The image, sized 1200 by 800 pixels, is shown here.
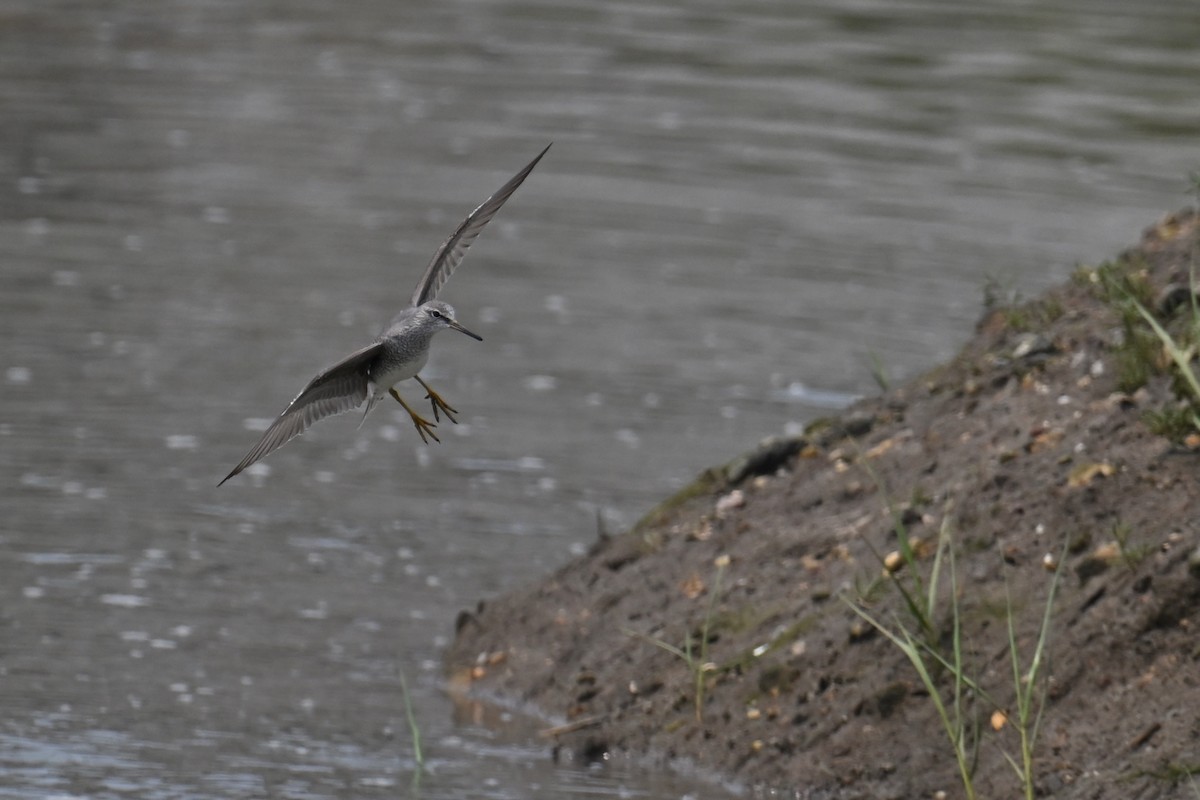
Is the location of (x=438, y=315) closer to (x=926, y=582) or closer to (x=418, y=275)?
(x=926, y=582)

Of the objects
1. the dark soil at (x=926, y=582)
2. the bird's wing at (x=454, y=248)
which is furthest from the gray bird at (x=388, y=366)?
the dark soil at (x=926, y=582)

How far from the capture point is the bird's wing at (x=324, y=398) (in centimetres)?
477

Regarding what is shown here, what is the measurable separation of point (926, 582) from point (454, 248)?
8.37 feet

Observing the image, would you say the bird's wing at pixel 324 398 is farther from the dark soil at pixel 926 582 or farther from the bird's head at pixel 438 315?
the dark soil at pixel 926 582

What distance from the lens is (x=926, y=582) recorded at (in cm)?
713

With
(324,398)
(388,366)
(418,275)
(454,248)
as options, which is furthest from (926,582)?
(418,275)

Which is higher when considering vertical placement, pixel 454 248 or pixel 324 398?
pixel 454 248

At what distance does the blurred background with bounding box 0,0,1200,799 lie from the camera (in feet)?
26.7

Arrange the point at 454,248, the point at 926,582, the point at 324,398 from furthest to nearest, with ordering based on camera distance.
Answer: the point at 926,582
the point at 454,248
the point at 324,398

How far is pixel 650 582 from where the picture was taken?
26.6ft

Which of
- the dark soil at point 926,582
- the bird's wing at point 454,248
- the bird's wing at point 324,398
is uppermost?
the bird's wing at point 454,248

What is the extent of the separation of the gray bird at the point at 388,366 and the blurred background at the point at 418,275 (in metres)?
2.37

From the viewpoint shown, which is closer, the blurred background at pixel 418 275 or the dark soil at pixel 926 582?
the dark soil at pixel 926 582

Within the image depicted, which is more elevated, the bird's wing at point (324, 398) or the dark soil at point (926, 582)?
the bird's wing at point (324, 398)
